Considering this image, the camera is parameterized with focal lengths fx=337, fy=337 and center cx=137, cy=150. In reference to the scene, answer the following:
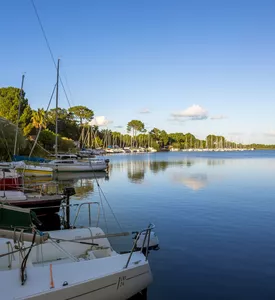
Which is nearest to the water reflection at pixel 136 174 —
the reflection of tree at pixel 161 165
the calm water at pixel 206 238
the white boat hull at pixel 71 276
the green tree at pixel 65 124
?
the reflection of tree at pixel 161 165

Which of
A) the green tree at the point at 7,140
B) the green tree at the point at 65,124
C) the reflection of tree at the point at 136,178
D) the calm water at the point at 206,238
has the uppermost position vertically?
the green tree at the point at 65,124

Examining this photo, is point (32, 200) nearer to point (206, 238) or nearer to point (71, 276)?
point (206, 238)

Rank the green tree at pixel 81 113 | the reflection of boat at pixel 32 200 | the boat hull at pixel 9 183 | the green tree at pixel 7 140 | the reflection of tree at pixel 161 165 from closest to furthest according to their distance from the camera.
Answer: the reflection of boat at pixel 32 200, the boat hull at pixel 9 183, the green tree at pixel 7 140, the reflection of tree at pixel 161 165, the green tree at pixel 81 113

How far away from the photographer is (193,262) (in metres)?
10.6

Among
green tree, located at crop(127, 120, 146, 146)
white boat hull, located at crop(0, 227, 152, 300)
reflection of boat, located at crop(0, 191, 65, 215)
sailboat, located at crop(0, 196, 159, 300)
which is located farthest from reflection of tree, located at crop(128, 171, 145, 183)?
green tree, located at crop(127, 120, 146, 146)

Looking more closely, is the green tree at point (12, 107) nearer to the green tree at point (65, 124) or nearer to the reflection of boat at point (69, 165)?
the reflection of boat at point (69, 165)

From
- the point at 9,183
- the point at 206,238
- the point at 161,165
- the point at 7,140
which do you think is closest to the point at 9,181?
the point at 9,183

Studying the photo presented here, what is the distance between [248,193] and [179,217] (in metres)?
10.6

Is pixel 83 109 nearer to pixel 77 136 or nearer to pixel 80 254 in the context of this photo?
pixel 77 136

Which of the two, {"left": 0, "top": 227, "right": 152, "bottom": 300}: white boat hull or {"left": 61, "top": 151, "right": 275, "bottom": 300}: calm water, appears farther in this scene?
{"left": 61, "top": 151, "right": 275, "bottom": 300}: calm water

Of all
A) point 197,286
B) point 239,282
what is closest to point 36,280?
point 197,286

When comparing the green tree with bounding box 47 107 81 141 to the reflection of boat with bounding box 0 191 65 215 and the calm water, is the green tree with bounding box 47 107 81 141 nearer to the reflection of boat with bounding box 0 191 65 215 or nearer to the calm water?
the calm water

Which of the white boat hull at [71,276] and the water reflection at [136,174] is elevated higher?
the white boat hull at [71,276]

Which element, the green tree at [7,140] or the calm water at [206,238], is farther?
the green tree at [7,140]
